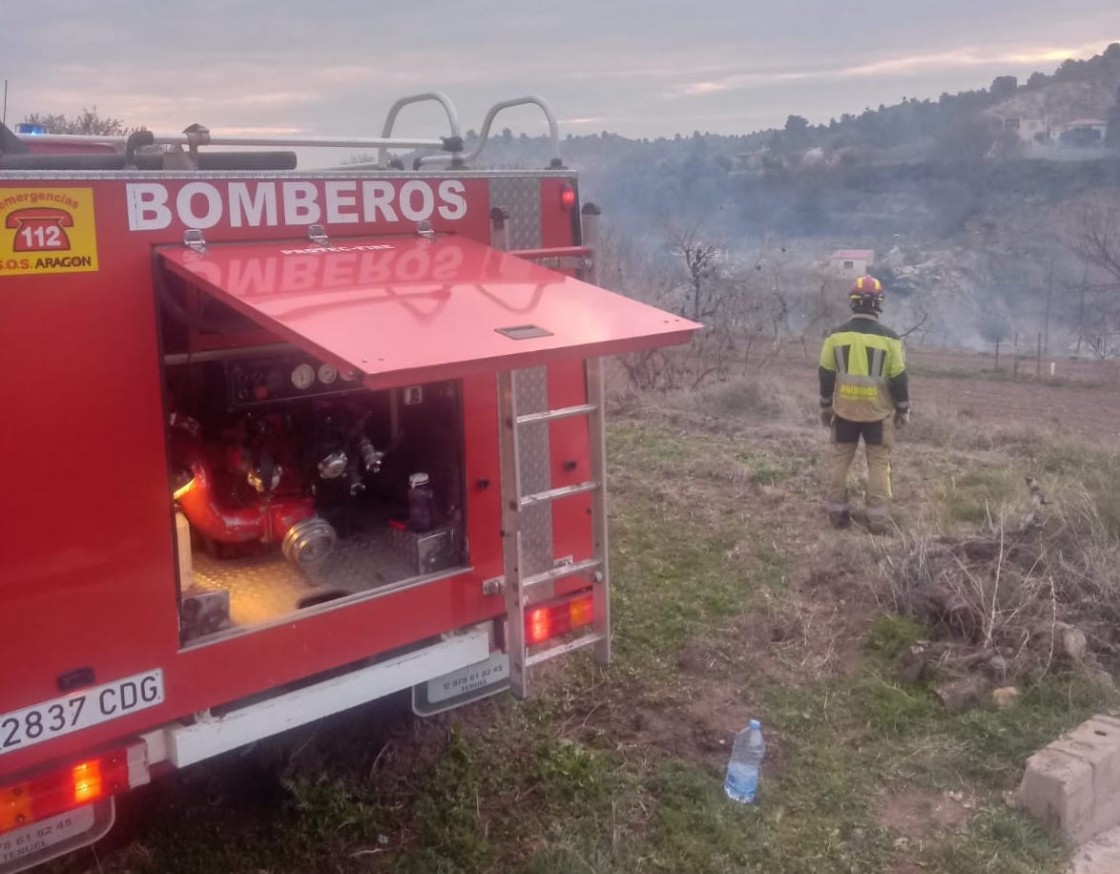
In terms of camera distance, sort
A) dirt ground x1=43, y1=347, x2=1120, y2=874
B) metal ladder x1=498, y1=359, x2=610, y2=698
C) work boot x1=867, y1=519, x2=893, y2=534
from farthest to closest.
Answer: work boot x1=867, y1=519, x2=893, y2=534
dirt ground x1=43, y1=347, x2=1120, y2=874
metal ladder x1=498, y1=359, x2=610, y2=698

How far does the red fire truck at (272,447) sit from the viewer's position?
9.23 ft

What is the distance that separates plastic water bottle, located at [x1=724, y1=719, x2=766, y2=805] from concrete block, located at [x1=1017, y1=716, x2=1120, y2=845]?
979 millimetres

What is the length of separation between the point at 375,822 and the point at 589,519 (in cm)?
139

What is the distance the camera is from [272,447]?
4.05m

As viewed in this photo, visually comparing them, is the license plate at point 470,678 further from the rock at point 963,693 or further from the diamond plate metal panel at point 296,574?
the rock at point 963,693

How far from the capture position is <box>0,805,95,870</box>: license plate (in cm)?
289

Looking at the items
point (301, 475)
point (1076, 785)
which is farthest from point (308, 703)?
point (1076, 785)

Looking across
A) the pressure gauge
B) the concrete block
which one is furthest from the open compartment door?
the concrete block

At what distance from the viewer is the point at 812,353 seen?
64.2 feet

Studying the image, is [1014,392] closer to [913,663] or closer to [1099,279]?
[913,663]

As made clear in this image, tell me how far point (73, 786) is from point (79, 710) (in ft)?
0.69

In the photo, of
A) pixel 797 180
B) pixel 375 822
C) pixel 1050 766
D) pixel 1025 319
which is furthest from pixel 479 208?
pixel 797 180

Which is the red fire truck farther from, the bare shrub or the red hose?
the bare shrub

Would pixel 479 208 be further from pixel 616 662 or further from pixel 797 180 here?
pixel 797 180
